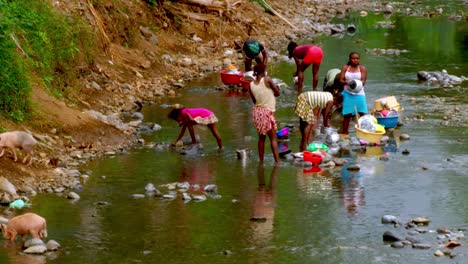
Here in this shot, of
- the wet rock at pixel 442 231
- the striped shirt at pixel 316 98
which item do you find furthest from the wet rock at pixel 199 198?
the striped shirt at pixel 316 98

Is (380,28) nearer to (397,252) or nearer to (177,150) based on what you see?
(177,150)

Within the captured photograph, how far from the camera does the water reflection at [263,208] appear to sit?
38.2 feet

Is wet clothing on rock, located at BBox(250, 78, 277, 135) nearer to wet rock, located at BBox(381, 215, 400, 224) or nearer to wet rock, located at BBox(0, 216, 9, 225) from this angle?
wet rock, located at BBox(381, 215, 400, 224)

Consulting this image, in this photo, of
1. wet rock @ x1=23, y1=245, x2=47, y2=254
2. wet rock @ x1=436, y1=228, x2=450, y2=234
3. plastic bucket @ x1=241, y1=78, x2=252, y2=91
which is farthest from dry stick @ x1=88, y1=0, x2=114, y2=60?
wet rock @ x1=436, y1=228, x2=450, y2=234

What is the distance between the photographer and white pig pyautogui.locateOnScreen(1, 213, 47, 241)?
1107 cm

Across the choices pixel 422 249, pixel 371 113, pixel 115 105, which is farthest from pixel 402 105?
pixel 422 249

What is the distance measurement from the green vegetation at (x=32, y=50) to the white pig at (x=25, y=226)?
14.1ft

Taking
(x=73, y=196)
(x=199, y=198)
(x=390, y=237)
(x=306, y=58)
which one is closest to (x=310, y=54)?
(x=306, y=58)

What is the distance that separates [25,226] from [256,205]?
3057 mm

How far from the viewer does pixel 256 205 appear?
42.6 ft

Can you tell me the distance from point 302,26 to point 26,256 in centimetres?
2227

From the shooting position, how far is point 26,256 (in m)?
10.8

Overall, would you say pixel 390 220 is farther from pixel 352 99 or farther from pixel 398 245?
pixel 352 99

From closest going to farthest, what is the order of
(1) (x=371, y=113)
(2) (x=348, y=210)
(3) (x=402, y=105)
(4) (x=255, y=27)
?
(2) (x=348, y=210), (1) (x=371, y=113), (3) (x=402, y=105), (4) (x=255, y=27)
